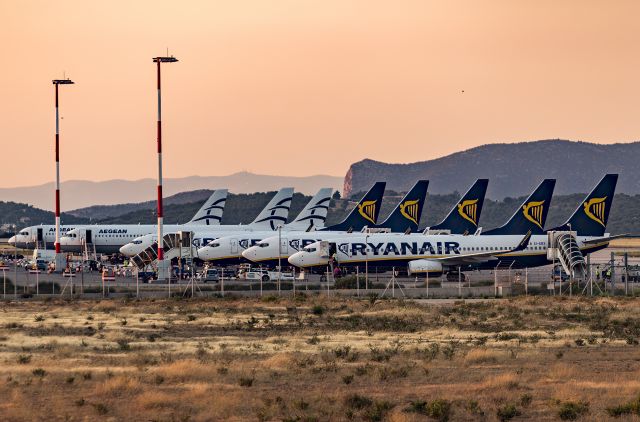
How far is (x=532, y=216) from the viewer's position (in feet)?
362

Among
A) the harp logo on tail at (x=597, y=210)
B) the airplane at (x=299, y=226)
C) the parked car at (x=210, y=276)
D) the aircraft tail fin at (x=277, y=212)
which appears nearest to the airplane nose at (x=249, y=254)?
the parked car at (x=210, y=276)

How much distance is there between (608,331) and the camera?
5169 cm

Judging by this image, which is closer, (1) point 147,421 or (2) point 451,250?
(1) point 147,421

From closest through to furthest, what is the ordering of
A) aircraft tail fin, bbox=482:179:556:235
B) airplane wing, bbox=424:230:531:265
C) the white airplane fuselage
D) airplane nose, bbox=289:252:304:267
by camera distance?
airplane nose, bbox=289:252:304:267
the white airplane fuselage
airplane wing, bbox=424:230:531:265
aircraft tail fin, bbox=482:179:556:235

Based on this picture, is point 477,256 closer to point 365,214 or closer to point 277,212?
point 365,214

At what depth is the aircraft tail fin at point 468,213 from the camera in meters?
123

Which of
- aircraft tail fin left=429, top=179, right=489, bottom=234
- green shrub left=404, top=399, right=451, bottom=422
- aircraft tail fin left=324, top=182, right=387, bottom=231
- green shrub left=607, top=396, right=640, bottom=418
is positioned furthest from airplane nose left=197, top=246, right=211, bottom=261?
green shrub left=607, top=396, right=640, bottom=418

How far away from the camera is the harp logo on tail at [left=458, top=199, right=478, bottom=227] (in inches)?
4847

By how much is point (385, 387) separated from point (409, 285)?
184 feet

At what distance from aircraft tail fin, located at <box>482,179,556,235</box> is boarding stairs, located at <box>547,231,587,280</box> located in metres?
19.5

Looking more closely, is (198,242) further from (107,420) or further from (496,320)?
(107,420)

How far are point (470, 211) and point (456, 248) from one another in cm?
2295

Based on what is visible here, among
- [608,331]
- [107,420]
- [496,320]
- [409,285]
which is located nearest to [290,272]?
[409,285]

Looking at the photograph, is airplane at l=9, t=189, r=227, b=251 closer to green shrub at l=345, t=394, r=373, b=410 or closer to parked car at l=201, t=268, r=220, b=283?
parked car at l=201, t=268, r=220, b=283
